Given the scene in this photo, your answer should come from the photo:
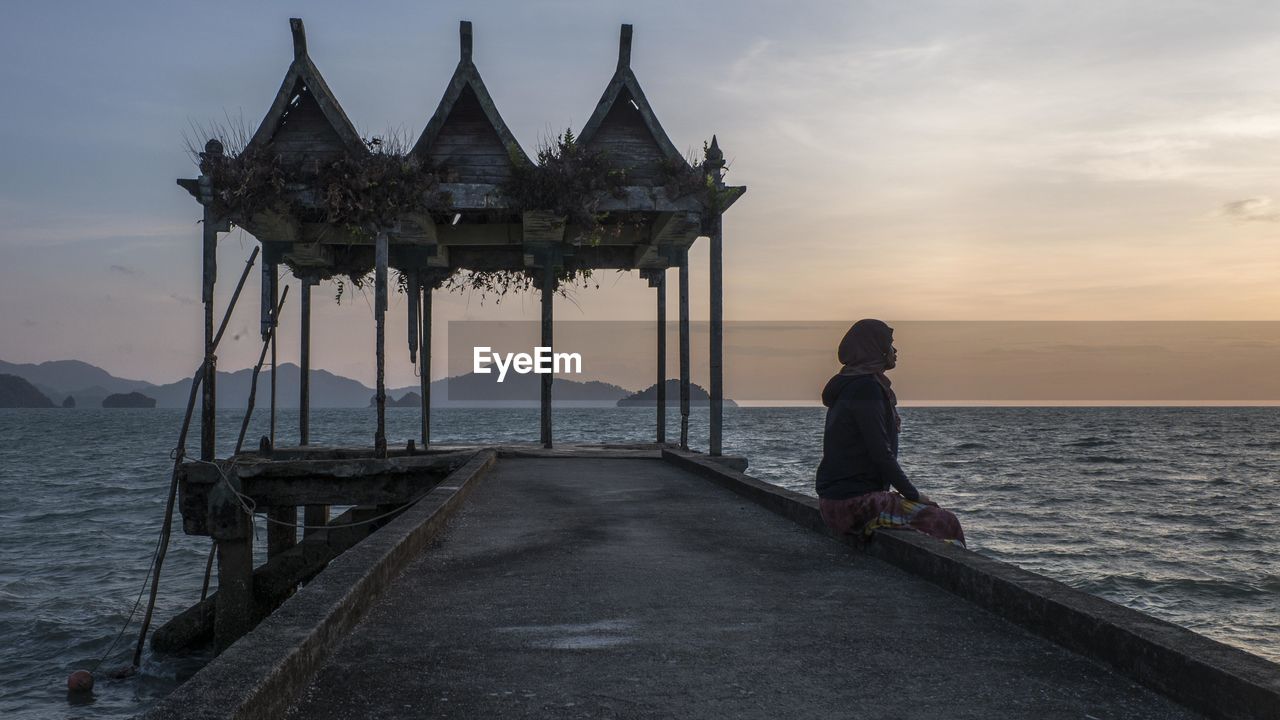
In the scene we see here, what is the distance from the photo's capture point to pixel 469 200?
45.3 ft

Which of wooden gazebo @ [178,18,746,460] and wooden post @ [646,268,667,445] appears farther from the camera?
wooden post @ [646,268,667,445]

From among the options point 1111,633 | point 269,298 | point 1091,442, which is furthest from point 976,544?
point 1091,442

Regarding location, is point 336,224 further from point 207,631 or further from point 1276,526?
point 1276,526

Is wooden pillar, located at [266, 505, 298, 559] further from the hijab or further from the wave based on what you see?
the wave

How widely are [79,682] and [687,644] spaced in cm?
1089

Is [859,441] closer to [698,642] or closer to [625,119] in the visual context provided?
[698,642]

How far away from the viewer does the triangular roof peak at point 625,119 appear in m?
14.2

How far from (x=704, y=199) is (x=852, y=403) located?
26.6 ft

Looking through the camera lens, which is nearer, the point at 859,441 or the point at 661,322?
the point at 859,441

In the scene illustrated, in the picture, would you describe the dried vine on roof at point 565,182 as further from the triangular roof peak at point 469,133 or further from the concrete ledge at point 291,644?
the concrete ledge at point 291,644

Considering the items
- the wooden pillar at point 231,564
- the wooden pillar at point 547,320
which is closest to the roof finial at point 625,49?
the wooden pillar at point 547,320

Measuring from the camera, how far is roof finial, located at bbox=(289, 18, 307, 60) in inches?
536

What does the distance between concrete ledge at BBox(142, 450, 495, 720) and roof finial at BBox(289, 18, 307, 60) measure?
9.00 metres

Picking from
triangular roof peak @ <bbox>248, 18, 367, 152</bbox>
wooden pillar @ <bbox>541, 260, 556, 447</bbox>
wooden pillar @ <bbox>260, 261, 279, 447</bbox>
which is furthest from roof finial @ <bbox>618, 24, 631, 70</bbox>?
wooden pillar @ <bbox>260, 261, 279, 447</bbox>
